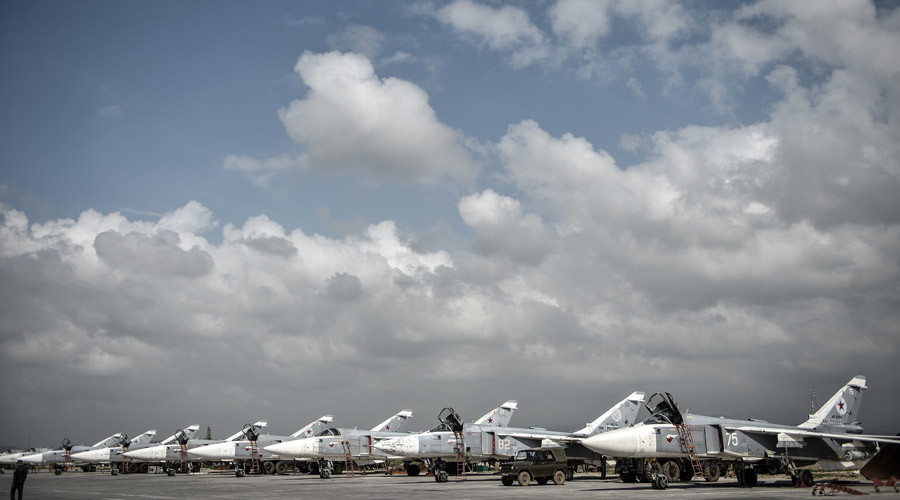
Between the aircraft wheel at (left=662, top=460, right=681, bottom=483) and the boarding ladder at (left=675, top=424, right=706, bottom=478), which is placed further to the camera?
the aircraft wheel at (left=662, top=460, right=681, bottom=483)

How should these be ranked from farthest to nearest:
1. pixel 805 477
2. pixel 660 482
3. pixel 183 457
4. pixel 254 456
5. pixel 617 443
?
pixel 183 457, pixel 254 456, pixel 805 477, pixel 617 443, pixel 660 482

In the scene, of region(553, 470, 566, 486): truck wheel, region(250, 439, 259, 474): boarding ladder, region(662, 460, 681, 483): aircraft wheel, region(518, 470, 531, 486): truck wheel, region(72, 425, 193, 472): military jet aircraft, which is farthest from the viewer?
region(72, 425, 193, 472): military jet aircraft

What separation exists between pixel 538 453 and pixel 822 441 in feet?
41.3

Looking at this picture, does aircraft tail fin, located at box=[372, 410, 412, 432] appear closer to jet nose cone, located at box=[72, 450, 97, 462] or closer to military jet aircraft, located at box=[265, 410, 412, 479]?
military jet aircraft, located at box=[265, 410, 412, 479]

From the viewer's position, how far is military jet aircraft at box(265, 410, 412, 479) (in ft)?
151

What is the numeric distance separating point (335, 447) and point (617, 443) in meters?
24.8

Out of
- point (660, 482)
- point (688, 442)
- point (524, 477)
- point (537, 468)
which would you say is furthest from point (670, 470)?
point (524, 477)

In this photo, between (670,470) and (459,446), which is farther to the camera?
(459,446)

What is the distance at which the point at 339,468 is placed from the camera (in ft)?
158

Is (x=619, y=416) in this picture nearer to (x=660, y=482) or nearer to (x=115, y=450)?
(x=660, y=482)

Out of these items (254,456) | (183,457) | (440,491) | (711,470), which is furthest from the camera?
(183,457)

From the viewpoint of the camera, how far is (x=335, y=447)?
1837 inches

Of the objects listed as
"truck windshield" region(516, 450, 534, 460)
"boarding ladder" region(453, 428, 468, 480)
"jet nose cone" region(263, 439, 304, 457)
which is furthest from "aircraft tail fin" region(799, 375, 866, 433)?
"jet nose cone" region(263, 439, 304, 457)

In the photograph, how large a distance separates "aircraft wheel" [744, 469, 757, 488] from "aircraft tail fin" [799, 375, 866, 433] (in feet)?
19.7
